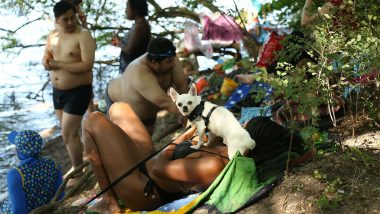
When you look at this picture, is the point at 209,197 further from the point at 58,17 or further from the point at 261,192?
the point at 58,17

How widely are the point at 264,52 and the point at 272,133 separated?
196 cm

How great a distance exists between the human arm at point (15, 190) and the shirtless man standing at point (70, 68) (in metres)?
1.52

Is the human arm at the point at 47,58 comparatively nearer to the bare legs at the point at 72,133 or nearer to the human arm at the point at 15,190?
the bare legs at the point at 72,133

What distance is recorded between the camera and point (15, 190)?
4113 millimetres

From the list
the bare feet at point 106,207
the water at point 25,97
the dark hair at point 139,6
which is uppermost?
the dark hair at point 139,6

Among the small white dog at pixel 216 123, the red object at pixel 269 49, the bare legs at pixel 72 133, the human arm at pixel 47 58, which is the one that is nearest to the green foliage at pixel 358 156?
the small white dog at pixel 216 123

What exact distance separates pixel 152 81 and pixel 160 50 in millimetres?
305

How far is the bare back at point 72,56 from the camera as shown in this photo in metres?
5.51

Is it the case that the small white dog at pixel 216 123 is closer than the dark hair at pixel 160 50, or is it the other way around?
the small white dog at pixel 216 123

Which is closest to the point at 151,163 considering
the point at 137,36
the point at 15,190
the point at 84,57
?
the point at 15,190

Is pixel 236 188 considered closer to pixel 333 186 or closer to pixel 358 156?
pixel 333 186

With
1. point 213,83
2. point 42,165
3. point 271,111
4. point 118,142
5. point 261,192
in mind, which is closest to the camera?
point 261,192

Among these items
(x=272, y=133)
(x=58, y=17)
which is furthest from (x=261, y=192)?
(x=58, y=17)

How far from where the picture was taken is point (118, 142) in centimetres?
379
